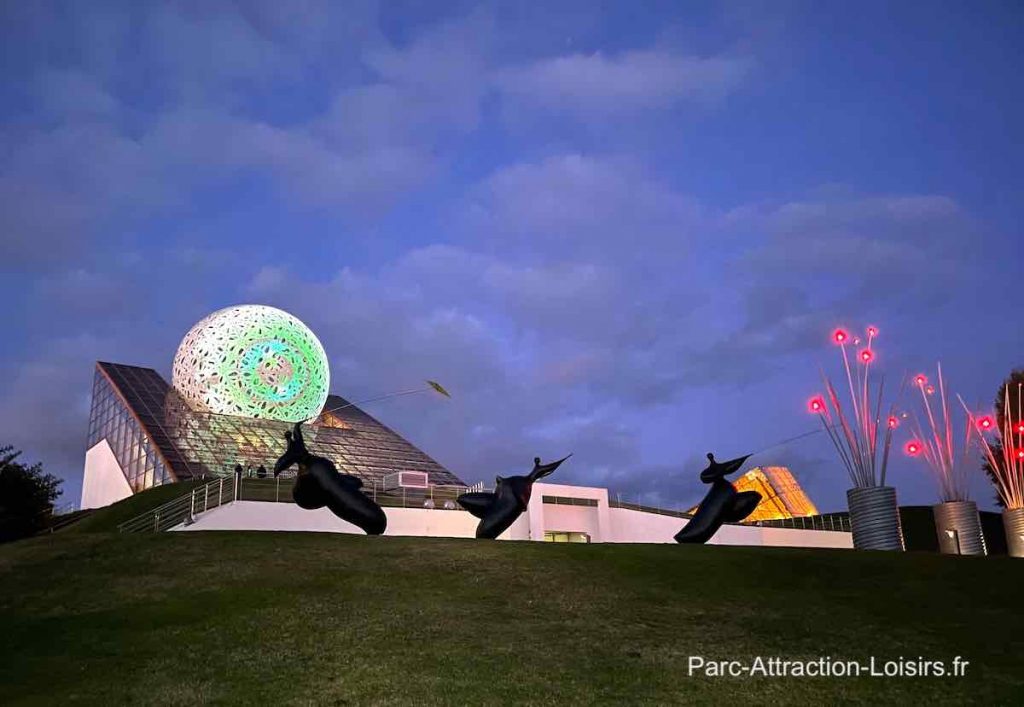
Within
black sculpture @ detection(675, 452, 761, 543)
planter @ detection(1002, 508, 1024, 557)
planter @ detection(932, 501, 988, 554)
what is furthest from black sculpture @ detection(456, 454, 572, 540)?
planter @ detection(1002, 508, 1024, 557)

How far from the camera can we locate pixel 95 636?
1280cm

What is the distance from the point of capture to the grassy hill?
426 inches

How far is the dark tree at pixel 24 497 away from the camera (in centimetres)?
3788

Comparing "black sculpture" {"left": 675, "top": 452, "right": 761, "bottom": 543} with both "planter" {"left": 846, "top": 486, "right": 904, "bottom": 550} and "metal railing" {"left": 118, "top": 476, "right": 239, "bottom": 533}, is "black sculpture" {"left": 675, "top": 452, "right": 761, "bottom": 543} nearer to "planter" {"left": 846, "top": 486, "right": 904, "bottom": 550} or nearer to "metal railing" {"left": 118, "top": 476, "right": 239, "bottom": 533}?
"planter" {"left": 846, "top": 486, "right": 904, "bottom": 550}

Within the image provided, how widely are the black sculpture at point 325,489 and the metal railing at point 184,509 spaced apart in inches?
359

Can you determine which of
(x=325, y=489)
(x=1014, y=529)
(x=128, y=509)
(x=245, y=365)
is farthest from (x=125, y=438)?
(x=1014, y=529)

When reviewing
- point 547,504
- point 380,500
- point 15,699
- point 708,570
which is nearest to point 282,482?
point 380,500

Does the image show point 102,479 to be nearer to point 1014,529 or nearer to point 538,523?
point 538,523

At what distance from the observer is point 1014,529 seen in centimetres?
3309

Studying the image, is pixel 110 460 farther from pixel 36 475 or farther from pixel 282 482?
pixel 282 482

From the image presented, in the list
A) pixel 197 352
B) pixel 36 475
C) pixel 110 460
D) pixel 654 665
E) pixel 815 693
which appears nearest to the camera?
pixel 815 693

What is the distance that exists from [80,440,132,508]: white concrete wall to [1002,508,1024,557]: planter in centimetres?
4876

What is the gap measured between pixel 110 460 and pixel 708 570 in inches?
2031

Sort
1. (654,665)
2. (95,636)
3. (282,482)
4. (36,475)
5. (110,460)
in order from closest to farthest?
(654,665), (95,636), (282,482), (36,475), (110,460)
